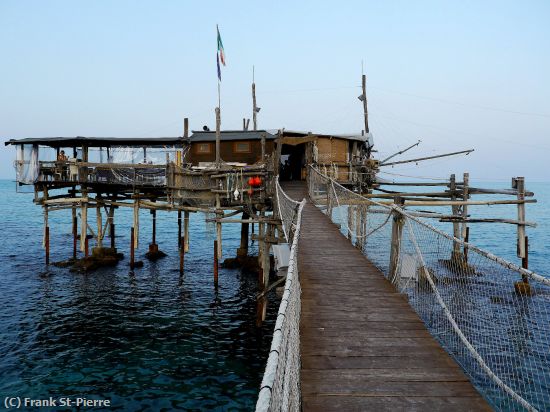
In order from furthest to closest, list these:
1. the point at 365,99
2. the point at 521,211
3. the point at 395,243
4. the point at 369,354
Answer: the point at 365,99 → the point at 521,211 → the point at 395,243 → the point at 369,354

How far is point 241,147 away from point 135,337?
654 inches

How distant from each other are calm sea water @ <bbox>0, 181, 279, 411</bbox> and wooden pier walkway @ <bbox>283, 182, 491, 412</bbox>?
19.6 ft

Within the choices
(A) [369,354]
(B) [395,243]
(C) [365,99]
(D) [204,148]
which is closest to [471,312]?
(B) [395,243]

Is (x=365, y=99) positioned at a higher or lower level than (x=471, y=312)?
higher

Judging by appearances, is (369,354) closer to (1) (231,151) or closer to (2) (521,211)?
(2) (521,211)

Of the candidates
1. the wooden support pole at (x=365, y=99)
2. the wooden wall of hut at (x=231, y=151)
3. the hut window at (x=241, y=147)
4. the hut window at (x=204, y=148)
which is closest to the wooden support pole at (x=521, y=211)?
the wooden wall of hut at (x=231, y=151)

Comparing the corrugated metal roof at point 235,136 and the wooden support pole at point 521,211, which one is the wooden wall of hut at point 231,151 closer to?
the corrugated metal roof at point 235,136

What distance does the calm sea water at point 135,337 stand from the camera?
13.2 m

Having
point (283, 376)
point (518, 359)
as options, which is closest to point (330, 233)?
point (518, 359)

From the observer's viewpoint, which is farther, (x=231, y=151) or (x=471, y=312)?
(x=231, y=151)

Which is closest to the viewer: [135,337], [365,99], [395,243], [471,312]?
[395,243]

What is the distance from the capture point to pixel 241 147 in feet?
99.3

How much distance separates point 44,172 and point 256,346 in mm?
20543

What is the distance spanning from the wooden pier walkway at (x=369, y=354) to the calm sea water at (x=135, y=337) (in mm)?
5924
